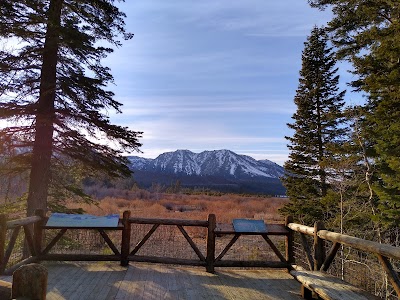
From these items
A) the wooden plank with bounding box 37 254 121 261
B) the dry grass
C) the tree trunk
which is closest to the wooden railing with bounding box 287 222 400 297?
the wooden plank with bounding box 37 254 121 261

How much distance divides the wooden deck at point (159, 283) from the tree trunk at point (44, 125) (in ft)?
6.56

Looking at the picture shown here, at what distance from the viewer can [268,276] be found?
23.6 ft

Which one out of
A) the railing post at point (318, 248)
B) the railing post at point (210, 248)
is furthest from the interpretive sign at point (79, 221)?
the railing post at point (318, 248)

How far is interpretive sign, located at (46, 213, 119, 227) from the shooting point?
723 centimetres

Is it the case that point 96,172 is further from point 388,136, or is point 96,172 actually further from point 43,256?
point 388,136

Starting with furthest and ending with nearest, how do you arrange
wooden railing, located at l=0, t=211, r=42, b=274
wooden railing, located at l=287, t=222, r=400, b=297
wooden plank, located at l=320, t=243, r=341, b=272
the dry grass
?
the dry grass
wooden railing, located at l=0, t=211, r=42, b=274
wooden plank, located at l=320, t=243, r=341, b=272
wooden railing, located at l=287, t=222, r=400, b=297

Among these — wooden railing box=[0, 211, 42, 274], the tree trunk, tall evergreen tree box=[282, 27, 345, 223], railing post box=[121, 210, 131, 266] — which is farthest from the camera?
tall evergreen tree box=[282, 27, 345, 223]

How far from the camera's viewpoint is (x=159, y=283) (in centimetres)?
637

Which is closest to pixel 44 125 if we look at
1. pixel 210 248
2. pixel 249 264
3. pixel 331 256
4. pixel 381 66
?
pixel 210 248

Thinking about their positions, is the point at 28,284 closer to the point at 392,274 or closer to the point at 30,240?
the point at 392,274

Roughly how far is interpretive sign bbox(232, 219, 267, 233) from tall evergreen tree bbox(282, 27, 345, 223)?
10977 millimetres

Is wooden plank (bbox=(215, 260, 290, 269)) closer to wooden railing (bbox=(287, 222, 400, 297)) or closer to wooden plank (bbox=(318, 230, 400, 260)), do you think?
wooden railing (bbox=(287, 222, 400, 297))

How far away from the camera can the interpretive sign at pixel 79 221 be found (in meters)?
7.23

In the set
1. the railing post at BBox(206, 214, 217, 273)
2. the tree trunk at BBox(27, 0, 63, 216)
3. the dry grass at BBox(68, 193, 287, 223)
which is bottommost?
the dry grass at BBox(68, 193, 287, 223)
